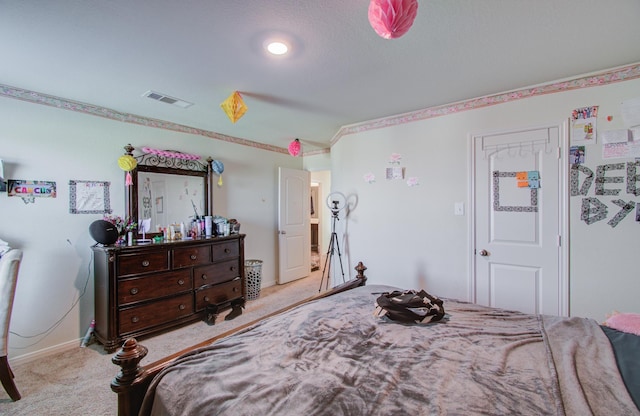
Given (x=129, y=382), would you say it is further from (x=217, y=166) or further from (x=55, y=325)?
(x=217, y=166)

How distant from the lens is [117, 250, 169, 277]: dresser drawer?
2.60 meters

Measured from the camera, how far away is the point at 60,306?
265 cm

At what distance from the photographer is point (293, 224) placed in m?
4.91

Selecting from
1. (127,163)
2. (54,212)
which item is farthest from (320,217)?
(54,212)

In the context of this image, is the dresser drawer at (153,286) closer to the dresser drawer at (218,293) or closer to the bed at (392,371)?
the dresser drawer at (218,293)

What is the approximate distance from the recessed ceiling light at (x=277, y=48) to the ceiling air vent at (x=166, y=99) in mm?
1342

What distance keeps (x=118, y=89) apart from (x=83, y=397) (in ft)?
8.06

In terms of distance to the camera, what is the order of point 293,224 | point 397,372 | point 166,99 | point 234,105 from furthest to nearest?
point 293,224
point 166,99
point 234,105
point 397,372

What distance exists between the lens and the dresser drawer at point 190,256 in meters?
3.01

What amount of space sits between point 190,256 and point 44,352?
1.44 metres

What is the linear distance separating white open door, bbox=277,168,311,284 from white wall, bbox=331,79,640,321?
43.6 inches

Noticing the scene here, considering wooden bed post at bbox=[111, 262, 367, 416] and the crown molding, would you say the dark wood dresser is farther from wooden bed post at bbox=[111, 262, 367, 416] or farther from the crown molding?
the crown molding

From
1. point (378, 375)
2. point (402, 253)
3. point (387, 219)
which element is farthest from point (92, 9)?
point (402, 253)

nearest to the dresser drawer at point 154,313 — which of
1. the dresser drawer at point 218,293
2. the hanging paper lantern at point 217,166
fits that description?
the dresser drawer at point 218,293
